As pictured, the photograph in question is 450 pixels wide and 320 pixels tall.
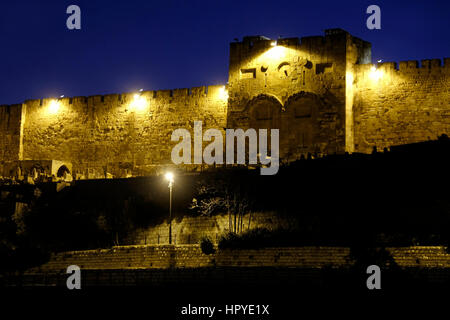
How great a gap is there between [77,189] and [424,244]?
13406 mm

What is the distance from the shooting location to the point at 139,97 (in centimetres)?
3941

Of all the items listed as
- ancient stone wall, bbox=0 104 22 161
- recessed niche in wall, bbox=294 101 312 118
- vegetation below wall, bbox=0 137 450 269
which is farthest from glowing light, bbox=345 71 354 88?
ancient stone wall, bbox=0 104 22 161

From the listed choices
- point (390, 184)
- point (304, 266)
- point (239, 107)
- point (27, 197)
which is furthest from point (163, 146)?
point (304, 266)

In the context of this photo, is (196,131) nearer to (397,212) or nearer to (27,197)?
(27,197)

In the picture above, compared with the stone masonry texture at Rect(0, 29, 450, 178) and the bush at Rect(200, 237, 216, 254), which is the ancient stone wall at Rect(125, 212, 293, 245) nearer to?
the bush at Rect(200, 237, 216, 254)

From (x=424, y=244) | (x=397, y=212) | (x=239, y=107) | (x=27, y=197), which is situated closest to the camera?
(x=424, y=244)

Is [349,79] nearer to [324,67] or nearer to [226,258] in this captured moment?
[324,67]

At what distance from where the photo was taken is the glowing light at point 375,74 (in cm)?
3394

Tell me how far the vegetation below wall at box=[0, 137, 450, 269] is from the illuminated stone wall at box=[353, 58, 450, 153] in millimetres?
3863

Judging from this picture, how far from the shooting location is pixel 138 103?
39.4 meters

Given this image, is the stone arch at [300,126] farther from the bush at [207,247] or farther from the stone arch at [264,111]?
the bush at [207,247]
